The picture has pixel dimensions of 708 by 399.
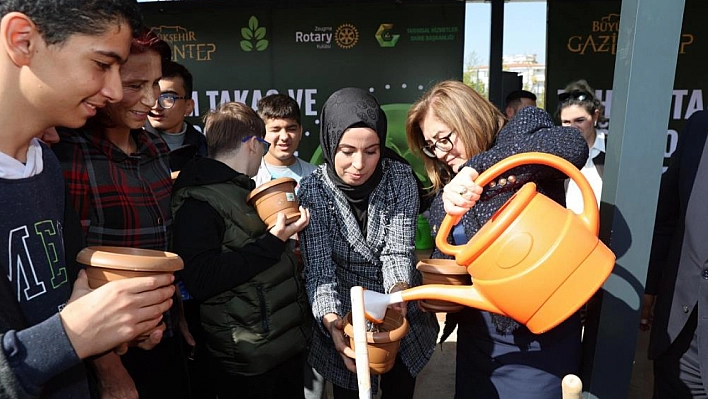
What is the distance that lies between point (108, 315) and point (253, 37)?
14.7 feet

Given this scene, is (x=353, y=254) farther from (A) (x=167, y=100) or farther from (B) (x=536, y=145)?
(A) (x=167, y=100)

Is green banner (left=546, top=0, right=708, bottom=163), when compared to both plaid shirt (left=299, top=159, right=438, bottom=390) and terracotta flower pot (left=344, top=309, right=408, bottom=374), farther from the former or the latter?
terracotta flower pot (left=344, top=309, right=408, bottom=374)

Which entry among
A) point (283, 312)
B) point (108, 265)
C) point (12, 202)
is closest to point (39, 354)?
point (108, 265)

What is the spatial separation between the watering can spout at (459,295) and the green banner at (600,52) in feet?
13.6

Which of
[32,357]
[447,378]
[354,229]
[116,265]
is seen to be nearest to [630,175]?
[354,229]

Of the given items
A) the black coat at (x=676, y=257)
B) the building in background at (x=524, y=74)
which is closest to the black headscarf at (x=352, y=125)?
the black coat at (x=676, y=257)

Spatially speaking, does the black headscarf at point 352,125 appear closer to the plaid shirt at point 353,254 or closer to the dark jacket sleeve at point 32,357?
the plaid shirt at point 353,254

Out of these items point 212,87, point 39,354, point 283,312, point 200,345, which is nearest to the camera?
point 39,354

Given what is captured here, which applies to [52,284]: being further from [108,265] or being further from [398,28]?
[398,28]

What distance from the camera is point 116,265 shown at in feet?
2.69

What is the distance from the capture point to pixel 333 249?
1.58 meters

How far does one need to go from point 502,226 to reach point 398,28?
4.18 metres

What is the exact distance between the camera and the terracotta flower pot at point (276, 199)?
1.45 metres

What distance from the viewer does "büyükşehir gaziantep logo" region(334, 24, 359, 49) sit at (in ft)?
15.4
